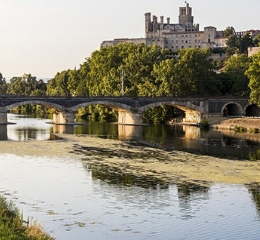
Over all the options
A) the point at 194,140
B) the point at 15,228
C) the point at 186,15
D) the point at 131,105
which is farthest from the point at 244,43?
the point at 15,228

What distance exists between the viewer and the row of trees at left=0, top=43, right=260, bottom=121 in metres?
76.6

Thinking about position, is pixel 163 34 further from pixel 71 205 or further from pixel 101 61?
pixel 71 205

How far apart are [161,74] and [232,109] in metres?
11.1

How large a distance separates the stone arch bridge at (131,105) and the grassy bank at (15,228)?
48.5 meters

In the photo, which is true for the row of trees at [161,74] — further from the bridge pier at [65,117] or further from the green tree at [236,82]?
the bridge pier at [65,117]

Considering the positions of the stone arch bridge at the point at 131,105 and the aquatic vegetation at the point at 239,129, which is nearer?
the aquatic vegetation at the point at 239,129

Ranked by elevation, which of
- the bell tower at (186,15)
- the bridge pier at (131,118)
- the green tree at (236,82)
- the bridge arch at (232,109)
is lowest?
the bridge pier at (131,118)

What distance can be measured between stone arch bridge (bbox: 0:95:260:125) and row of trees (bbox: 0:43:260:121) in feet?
14.6

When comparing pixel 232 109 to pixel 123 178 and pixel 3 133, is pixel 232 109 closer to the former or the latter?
pixel 3 133

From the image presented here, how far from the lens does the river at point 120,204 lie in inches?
768

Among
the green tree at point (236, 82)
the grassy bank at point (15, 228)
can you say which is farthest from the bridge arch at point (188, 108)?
the grassy bank at point (15, 228)

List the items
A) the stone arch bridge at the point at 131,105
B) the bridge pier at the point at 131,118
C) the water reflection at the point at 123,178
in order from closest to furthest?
the water reflection at the point at 123,178, the stone arch bridge at the point at 131,105, the bridge pier at the point at 131,118

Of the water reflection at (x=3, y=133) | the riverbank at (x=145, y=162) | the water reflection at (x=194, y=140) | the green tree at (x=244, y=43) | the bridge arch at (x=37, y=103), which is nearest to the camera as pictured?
the riverbank at (x=145, y=162)

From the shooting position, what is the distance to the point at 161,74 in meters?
76.8
